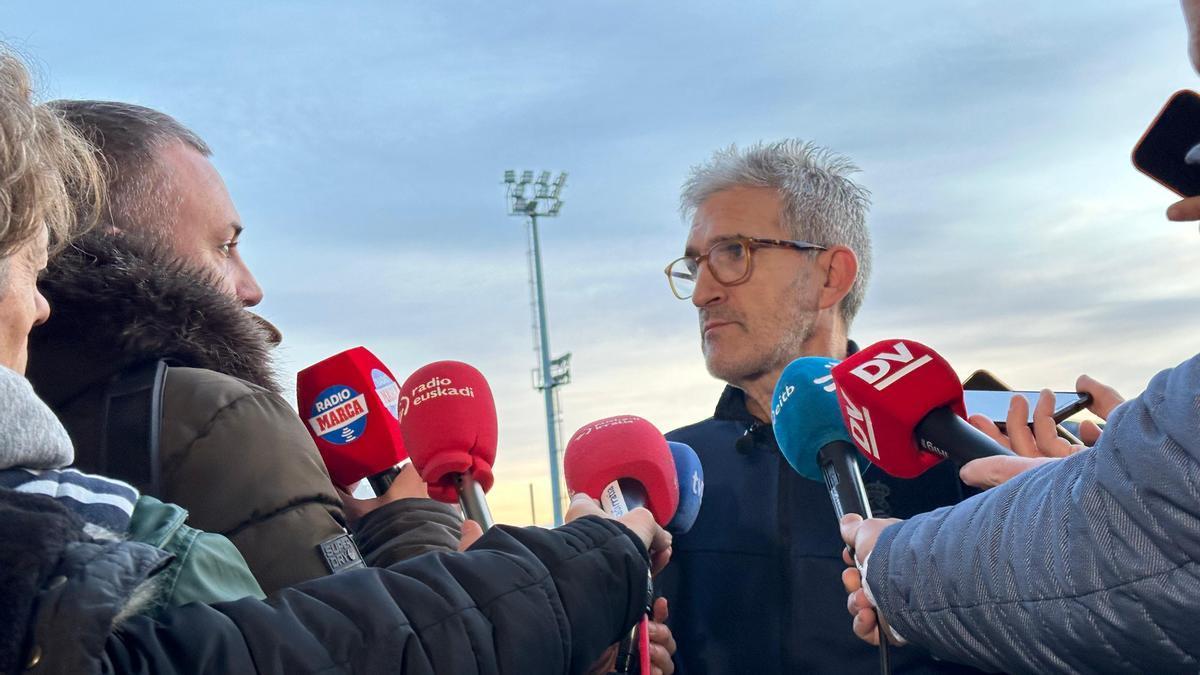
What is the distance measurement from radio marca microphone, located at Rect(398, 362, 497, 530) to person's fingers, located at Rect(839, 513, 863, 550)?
2.15 feet

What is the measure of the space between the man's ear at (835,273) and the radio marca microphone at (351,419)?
1490 mm

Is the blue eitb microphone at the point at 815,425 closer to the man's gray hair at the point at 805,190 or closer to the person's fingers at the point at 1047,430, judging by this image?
the person's fingers at the point at 1047,430

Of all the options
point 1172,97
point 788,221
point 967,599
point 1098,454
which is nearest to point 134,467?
point 967,599

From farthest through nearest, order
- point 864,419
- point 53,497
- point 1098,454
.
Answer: point 864,419, point 1098,454, point 53,497

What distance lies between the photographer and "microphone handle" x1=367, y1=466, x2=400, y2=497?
7.63 feet

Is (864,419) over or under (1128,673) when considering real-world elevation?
over

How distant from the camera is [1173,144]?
5.01 ft

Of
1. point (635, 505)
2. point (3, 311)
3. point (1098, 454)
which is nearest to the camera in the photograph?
point (1098, 454)

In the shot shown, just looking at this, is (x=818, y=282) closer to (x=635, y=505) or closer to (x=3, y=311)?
(x=635, y=505)

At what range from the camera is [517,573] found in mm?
1414

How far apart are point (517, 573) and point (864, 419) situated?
32.1 inches

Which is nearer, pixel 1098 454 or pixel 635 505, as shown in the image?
pixel 1098 454

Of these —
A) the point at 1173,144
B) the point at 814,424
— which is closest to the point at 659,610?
the point at 814,424

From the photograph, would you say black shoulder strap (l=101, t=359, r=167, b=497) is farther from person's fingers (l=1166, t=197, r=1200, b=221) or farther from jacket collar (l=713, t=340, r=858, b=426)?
jacket collar (l=713, t=340, r=858, b=426)
